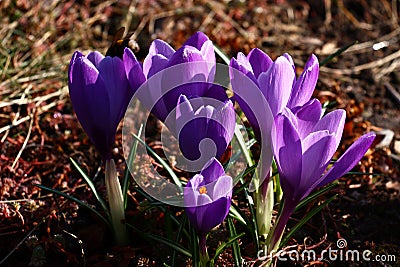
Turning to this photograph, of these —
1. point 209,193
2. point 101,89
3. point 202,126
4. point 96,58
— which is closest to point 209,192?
point 209,193

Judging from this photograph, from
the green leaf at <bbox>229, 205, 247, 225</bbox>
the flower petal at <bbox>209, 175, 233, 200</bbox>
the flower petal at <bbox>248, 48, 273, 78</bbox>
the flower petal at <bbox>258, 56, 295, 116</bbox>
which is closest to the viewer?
the flower petal at <bbox>209, 175, 233, 200</bbox>

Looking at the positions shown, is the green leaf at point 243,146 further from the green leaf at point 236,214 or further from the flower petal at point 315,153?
the flower petal at point 315,153

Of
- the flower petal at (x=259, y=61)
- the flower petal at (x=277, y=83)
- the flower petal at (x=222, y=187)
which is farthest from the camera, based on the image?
the flower petal at (x=259, y=61)

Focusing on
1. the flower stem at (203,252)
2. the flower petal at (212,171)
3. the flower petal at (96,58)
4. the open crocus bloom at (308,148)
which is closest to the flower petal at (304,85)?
the open crocus bloom at (308,148)

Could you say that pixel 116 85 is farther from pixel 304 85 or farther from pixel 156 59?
pixel 304 85

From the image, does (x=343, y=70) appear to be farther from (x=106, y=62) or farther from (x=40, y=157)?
(x=106, y=62)

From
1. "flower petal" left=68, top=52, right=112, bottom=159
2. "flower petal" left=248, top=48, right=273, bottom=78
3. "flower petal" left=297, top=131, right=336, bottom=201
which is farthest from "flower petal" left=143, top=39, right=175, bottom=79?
"flower petal" left=297, top=131, right=336, bottom=201

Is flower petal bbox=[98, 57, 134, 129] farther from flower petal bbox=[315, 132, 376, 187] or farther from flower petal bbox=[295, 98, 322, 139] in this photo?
flower petal bbox=[315, 132, 376, 187]
